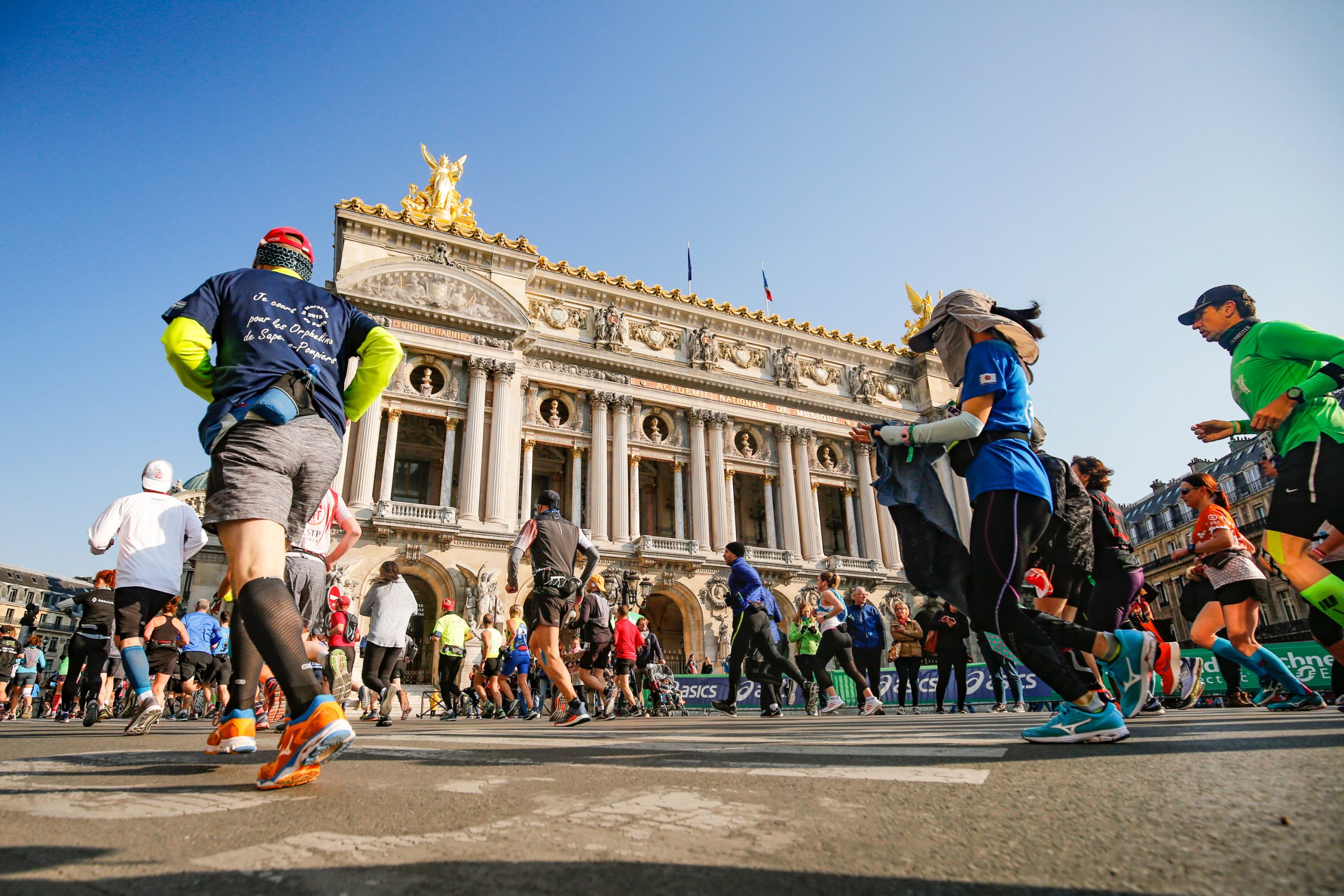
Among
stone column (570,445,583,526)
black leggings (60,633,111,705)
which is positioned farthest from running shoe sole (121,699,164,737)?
stone column (570,445,583,526)

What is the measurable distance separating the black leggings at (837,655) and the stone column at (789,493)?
59.1 ft

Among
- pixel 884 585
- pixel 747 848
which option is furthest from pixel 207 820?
pixel 884 585

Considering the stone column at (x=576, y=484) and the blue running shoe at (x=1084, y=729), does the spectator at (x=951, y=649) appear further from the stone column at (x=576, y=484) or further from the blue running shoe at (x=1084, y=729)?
the stone column at (x=576, y=484)

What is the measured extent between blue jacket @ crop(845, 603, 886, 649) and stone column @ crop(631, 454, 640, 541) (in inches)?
631

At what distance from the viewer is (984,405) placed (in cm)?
302

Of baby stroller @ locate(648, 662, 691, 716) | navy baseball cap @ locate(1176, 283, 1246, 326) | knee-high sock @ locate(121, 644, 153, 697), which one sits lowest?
baby stroller @ locate(648, 662, 691, 716)

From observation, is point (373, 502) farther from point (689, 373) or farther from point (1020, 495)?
point (1020, 495)

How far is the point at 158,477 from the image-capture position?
18.1 ft

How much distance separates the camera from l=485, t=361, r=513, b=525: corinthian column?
22.5m

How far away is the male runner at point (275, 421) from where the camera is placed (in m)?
2.21

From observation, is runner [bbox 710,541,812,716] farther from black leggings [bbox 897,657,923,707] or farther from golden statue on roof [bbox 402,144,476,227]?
golden statue on roof [bbox 402,144,476,227]

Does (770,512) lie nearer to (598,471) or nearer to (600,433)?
(598,471)

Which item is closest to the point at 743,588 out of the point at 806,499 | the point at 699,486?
the point at 699,486

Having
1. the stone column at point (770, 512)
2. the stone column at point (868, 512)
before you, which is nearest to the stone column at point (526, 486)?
the stone column at point (770, 512)
